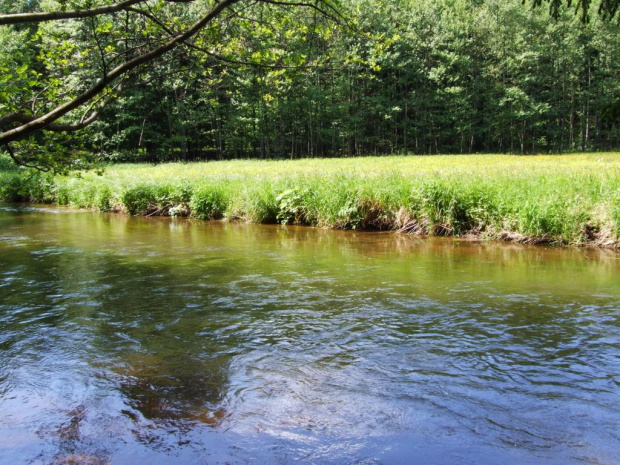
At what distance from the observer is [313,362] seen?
4.84m

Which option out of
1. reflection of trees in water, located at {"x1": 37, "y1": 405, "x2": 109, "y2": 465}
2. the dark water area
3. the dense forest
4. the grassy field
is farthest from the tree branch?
the dense forest

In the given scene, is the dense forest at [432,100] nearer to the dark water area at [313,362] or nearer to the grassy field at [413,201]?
the grassy field at [413,201]

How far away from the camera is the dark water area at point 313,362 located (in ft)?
11.5

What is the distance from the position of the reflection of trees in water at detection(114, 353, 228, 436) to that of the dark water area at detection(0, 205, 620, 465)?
18 millimetres

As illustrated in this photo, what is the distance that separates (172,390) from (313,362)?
54.1 inches

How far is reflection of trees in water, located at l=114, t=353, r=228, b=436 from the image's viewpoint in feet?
12.5

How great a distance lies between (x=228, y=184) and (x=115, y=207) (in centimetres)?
501

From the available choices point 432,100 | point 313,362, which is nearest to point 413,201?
point 313,362

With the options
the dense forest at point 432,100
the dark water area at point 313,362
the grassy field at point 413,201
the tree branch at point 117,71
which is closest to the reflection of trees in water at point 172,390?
the dark water area at point 313,362

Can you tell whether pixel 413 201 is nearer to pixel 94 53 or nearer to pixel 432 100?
pixel 94 53

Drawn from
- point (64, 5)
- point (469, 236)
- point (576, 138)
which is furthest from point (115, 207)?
point (576, 138)

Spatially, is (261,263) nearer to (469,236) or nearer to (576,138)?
(469,236)

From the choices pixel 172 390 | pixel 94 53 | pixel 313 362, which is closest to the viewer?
pixel 172 390

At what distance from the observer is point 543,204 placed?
1096 cm
